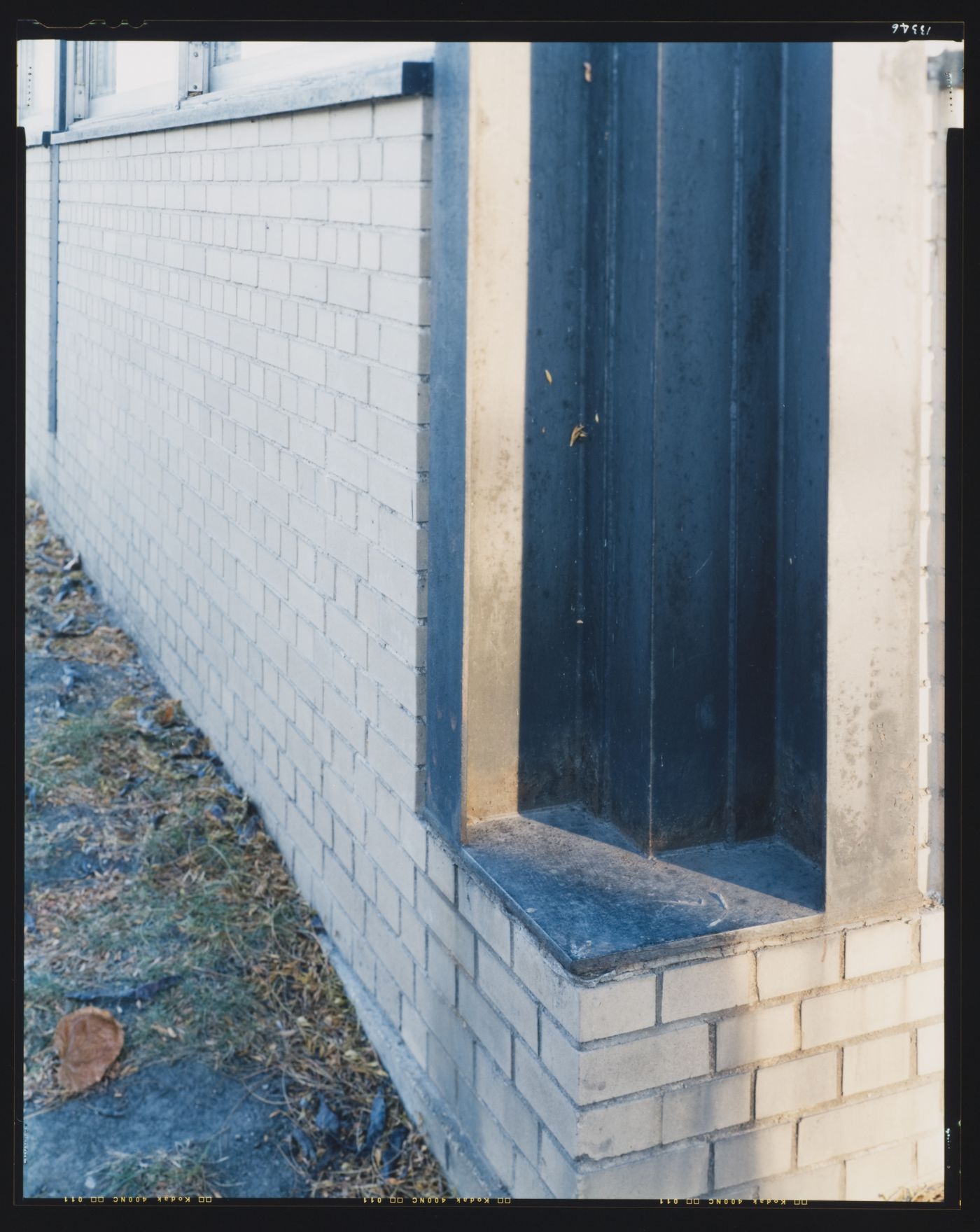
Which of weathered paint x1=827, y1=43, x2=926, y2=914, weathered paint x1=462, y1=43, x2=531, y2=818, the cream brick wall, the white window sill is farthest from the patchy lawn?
the white window sill

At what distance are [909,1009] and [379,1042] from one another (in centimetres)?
146

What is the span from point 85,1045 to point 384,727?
3.94 ft

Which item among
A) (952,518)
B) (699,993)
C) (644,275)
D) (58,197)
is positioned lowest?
(699,993)

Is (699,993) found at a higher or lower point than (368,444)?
lower

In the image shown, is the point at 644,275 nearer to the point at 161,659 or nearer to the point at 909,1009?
the point at 909,1009

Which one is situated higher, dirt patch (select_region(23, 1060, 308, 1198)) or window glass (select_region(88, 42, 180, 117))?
window glass (select_region(88, 42, 180, 117))

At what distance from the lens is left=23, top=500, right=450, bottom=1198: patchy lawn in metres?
3.42

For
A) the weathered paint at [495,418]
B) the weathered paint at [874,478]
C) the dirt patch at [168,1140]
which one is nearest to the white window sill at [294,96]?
the weathered paint at [495,418]

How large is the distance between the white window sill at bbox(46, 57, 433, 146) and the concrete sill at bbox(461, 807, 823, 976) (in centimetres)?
169

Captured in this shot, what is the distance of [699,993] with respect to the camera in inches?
106

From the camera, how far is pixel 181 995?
13.2 ft

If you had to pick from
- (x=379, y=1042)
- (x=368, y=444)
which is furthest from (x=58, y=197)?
(x=379, y=1042)

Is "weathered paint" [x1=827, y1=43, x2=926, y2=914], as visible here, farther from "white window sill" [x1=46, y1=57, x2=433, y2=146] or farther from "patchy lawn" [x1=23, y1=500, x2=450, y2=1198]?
"patchy lawn" [x1=23, y1=500, x2=450, y2=1198]

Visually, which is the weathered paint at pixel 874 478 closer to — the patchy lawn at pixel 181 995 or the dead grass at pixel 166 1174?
the patchy lawn at pixel 181 995
